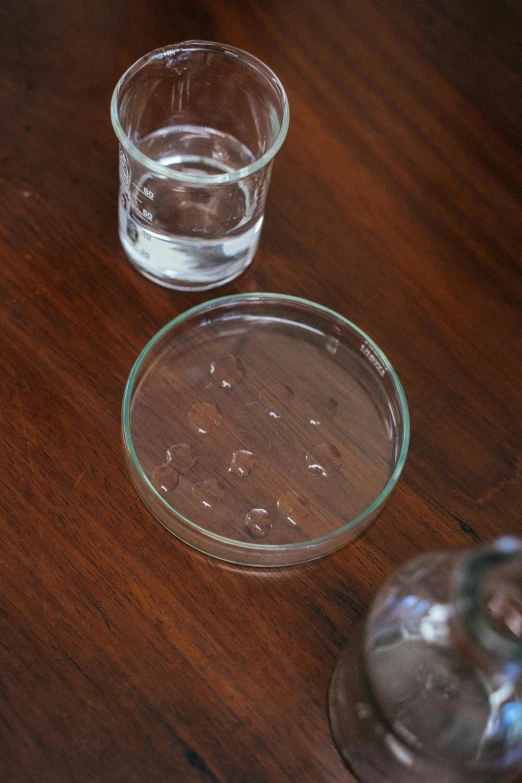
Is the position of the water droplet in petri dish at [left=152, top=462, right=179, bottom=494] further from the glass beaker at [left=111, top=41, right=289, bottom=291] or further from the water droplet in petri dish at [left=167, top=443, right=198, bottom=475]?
the glass beaker at [left=111, top=41, right=289, bottom=291]

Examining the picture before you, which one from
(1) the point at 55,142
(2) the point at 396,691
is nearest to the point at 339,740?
(2) the point at 396,691

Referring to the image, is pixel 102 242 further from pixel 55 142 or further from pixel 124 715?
pixel 124 715

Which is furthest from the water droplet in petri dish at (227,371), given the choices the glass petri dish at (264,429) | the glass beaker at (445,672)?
the glass beaker at (445,672)

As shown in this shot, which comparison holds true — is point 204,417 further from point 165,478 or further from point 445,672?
point 445,672

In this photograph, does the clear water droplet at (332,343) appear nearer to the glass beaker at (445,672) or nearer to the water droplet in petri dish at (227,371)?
the water droplet in petri dish at (227,371)

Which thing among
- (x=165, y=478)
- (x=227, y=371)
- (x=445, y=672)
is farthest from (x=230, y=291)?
(x=445, y=672)

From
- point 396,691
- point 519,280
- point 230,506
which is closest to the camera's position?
point 396,691
